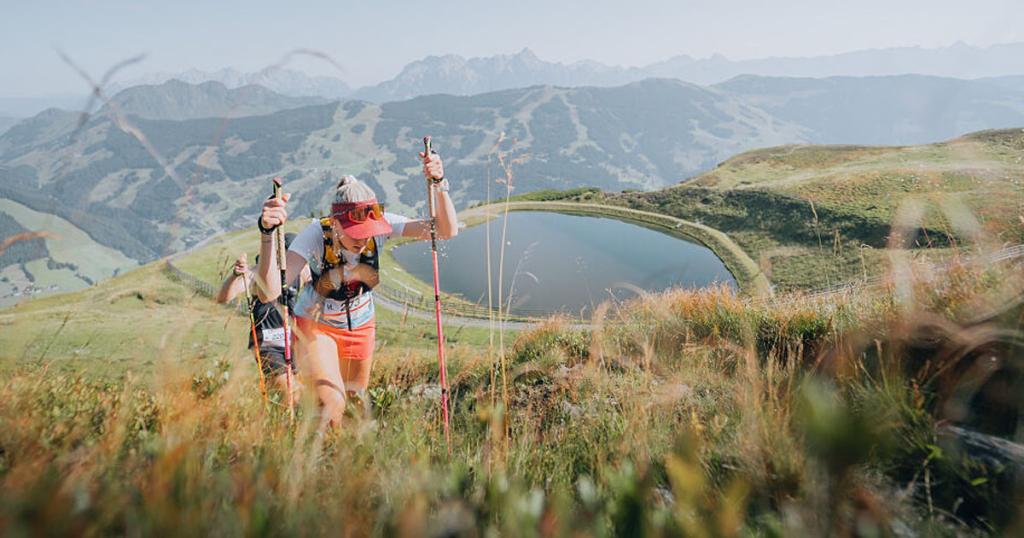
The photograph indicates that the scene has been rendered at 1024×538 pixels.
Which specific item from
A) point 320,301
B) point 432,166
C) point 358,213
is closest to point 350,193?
point 358,213

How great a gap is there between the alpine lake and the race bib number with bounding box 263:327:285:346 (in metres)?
30.7

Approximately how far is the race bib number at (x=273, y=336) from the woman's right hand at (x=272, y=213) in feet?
6.97

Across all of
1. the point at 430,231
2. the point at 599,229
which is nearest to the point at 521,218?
the point at 599,229

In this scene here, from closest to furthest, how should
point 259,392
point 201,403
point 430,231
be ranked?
point 201,403 → point 259,392 → point 430,231

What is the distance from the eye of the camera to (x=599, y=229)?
62.8 metres

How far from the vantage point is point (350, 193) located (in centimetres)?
457

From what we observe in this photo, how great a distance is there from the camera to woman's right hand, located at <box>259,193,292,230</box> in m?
3.70

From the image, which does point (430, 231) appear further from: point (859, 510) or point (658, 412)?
point (859, 510)

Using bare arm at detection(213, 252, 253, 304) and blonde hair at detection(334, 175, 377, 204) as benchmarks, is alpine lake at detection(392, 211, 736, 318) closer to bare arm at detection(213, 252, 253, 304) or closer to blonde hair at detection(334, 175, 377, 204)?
blonde hair at detection(334, 175, 377, 204)

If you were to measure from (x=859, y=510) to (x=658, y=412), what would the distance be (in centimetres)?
137

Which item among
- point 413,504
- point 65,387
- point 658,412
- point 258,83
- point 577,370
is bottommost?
point 577,370

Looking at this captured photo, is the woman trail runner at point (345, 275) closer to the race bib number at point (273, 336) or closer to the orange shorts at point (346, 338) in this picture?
the orange shorts at point (346, 338)

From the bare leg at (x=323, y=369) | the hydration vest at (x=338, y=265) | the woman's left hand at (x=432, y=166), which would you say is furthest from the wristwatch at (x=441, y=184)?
the bare leg at (x=323, y=369)

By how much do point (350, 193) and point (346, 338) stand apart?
1.37 meters
